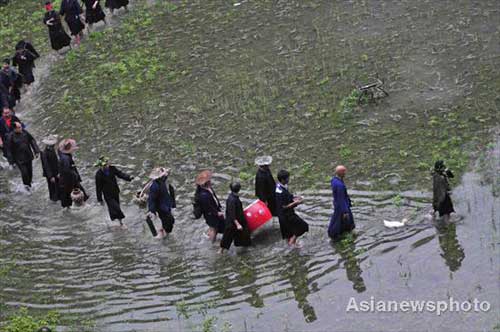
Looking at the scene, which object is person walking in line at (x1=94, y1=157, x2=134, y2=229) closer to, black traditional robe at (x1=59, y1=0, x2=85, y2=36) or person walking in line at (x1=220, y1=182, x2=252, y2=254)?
person walking in line at (x1=220, y1=182, x2=252, y2=254)

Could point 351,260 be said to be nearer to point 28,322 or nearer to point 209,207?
point 209,207

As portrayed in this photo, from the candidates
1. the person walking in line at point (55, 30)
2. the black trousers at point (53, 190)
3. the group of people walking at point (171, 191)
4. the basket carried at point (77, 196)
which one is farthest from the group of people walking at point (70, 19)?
the basket carried at point (77, 196)

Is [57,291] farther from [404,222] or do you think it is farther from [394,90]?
[394,90]

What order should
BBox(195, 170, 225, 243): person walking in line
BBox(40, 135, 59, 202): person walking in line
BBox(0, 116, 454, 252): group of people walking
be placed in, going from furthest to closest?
BBox(40, 135, 59, 202): person walking in line
BBox(195, 170, 225, 243): person walking in line
BBox(0, 116, 454, 252): group of people walking

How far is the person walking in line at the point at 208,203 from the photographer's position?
1402 cm

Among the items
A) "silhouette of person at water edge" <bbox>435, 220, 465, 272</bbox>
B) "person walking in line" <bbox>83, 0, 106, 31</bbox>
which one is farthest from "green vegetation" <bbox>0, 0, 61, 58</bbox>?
"silhouette of person at water edge" <bbox>435, 220, 465, 272</bbox>

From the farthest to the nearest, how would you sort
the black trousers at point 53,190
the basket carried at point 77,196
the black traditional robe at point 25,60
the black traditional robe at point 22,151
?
1. the black traditional robe at point 25,60
2. the black traditional robe at point 22,151
3. the black trousers at point 53,190
4. the basket carried at point 77,196

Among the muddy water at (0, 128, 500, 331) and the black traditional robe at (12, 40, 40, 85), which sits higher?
the black traditional robe at (12, 40, 40, 85)

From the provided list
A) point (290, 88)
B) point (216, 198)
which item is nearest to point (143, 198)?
point (216, 198)

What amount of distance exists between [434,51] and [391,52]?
1037 mm

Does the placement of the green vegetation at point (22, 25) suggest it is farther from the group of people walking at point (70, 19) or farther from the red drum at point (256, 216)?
the red drum at point (256, 216)

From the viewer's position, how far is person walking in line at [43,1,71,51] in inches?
905

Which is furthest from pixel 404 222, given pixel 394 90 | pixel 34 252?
pixel 34 252

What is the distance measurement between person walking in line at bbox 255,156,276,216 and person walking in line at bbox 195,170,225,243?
768mm
